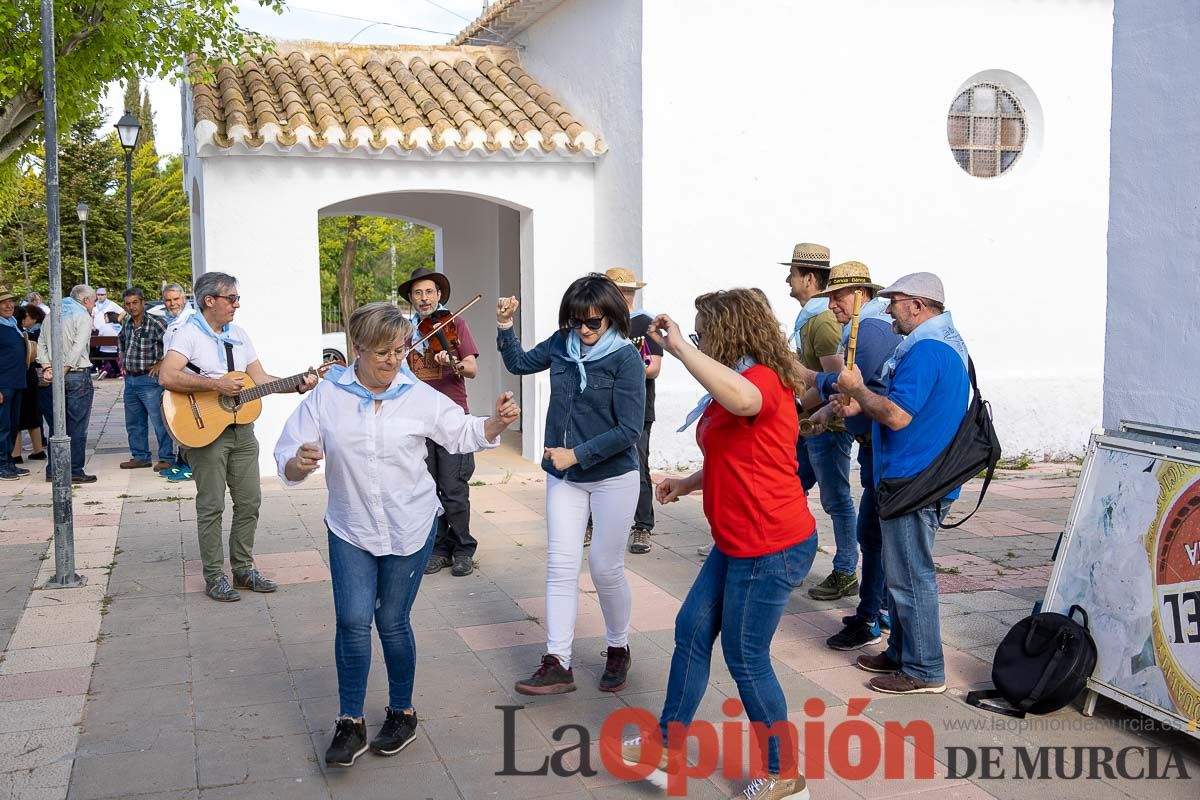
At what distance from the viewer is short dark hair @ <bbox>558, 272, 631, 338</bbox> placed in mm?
→ 4477

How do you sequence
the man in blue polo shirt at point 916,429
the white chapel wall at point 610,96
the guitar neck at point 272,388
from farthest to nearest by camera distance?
the white chapel wall at point 610,96
the guitar neck at point 272,388
the man in blue polo shirt at point 916,429

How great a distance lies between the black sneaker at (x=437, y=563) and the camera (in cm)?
668

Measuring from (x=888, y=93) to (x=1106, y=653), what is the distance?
23.9 feet

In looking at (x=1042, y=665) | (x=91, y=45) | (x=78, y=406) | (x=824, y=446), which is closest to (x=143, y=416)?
(x=78, y=406)

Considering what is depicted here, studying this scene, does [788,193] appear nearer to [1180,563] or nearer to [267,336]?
[267,336]

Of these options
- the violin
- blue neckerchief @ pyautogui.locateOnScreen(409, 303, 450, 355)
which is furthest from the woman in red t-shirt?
blue neckerchief @ pyautogui.locateOnScreen(409, 303, 450, 355)

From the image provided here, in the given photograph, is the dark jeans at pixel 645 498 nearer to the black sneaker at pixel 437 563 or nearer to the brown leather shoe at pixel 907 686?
the black sneaker at pixel 437 563

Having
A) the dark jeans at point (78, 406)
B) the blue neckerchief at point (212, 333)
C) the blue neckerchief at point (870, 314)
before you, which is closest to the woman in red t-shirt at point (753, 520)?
the blue neckerchief at point (870, 314)

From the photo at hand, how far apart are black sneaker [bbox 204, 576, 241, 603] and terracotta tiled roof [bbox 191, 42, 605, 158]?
4625 millimetres

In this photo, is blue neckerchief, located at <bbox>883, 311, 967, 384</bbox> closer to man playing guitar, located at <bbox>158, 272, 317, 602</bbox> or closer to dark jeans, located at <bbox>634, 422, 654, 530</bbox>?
dark jeans, located at <bbox>634, 422, 654, 530</bbox>

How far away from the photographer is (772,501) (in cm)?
359

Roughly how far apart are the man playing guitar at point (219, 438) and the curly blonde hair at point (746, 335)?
10.5ft

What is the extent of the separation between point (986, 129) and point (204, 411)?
8.24 m

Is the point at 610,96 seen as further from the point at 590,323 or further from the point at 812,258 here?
the point at 590,323
